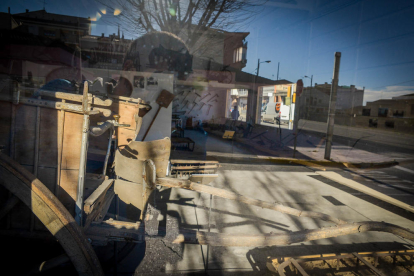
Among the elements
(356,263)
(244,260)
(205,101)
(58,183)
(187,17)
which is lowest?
(244,260)

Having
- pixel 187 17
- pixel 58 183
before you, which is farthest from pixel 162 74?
pixel 58 183

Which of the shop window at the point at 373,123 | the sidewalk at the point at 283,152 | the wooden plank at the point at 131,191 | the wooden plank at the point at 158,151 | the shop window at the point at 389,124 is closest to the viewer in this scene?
the wooden plank at the point at 131,191

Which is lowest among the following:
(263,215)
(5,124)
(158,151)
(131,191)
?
(263,215)

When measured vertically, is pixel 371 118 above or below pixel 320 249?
above

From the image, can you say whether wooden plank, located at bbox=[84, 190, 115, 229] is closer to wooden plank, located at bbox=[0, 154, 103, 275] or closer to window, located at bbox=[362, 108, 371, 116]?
wooden plank, located at bbox=[0, 154, 103, 275]

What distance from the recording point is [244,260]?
9.04 ft

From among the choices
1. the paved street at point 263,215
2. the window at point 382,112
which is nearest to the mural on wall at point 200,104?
the paved street at point 263,215

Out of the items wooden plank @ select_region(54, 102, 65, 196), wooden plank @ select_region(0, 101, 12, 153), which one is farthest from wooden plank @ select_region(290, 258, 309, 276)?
wooden plank @ select_region(0, 101, 12, 153)

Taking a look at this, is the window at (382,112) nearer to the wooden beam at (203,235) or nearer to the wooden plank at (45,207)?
the wooden beam at (203,235)

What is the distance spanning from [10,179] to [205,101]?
12.2m

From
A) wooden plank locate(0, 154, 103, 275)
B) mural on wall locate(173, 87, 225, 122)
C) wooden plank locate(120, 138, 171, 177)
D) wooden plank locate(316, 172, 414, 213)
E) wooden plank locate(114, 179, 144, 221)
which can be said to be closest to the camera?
wooden plank locate(0, 154, 103, 275)

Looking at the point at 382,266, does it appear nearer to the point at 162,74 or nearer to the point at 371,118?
the point at 162,74

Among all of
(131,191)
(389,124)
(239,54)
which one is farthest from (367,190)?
(389,124)

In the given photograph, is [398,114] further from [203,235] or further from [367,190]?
[203,235]
